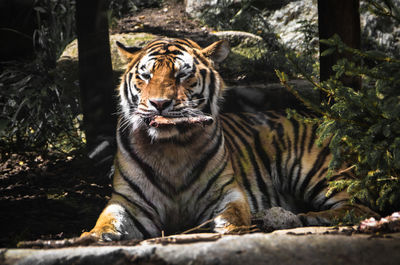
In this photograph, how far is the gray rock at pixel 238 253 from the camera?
5.89 feet

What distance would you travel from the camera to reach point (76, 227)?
3012 millimetres

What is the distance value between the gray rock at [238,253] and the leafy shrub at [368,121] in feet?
Answer: 1.84

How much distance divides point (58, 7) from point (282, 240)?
412 cm

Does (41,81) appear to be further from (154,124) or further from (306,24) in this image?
(306,24)

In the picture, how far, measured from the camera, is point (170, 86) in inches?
112

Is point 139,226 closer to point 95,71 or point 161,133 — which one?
point 161,133

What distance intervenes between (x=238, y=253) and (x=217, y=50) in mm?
1735

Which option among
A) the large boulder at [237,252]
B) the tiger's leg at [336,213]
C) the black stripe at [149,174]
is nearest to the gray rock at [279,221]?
the tiger's leg at [336,213]

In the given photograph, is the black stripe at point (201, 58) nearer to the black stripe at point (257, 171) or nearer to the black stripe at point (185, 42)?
the black stripe at point (185, 42)

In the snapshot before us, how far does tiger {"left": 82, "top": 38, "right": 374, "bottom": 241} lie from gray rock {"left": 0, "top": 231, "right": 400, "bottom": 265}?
70 centimetres

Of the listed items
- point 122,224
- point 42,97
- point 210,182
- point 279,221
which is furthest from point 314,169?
point 42,97

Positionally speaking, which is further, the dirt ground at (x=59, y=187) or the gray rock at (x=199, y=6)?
the gray rock at (x=199, y=6)

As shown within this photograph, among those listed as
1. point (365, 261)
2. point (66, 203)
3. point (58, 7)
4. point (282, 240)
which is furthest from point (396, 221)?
point (58, 7)

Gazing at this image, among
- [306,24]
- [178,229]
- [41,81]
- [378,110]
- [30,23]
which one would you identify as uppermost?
[30,23]
